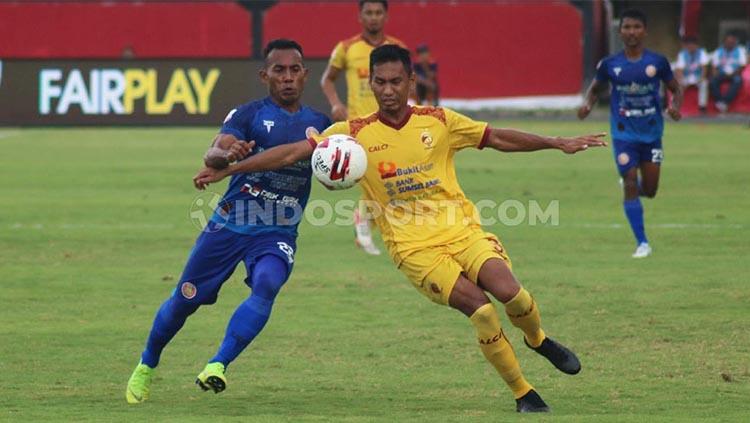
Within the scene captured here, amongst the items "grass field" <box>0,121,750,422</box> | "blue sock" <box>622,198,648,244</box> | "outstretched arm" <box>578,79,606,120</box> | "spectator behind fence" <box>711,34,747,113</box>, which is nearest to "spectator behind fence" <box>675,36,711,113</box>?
"spectator behind fence" <box>711,34,747,113</box>

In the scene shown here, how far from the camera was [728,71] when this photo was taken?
39375mm

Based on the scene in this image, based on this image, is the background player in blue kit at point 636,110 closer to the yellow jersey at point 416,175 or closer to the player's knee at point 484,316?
the yellow jersey at point 416,175

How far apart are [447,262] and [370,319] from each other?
3659mm

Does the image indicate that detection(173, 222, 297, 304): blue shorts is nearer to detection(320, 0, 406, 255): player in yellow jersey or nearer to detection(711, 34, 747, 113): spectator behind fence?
detection(320, 0, 406, 255): player in yellow jersey

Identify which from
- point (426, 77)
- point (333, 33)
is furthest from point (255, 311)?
point (333, 33)

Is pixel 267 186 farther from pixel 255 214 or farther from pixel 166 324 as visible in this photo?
pixel 166 324

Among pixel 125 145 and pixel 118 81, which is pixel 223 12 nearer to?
pixel 118 81

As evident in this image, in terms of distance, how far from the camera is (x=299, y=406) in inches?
361

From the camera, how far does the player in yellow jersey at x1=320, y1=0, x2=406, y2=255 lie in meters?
16.4

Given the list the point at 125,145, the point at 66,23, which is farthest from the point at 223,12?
the point at 125,145

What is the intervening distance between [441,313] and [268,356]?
89.4 inches

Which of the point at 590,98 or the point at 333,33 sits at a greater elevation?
the point at 590,98

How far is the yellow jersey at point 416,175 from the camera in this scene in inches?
360

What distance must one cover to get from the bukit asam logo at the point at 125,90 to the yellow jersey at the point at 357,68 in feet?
55.8
